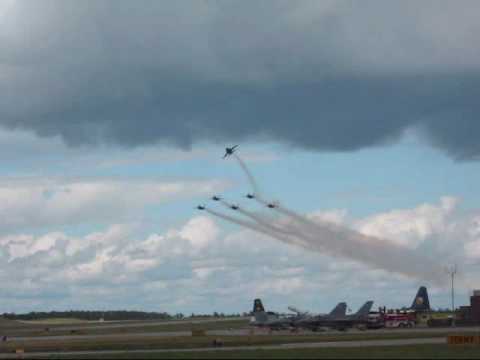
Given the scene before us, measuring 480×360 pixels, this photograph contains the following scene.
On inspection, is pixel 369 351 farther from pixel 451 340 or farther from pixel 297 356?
pixel 451 340

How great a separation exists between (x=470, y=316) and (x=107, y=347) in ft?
217

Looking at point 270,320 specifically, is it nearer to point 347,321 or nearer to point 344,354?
point 347,321

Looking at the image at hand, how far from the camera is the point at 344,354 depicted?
65.2m

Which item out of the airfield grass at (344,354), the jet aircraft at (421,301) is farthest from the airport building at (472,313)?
the airfield grass at (344,354)

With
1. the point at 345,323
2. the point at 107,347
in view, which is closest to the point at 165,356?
the point at 107,347

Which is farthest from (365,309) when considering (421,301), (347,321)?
(421,301)

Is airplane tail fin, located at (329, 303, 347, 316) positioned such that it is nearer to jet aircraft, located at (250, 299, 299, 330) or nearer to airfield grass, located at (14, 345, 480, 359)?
jet aircraft, located at (250, 299, 299, 330)

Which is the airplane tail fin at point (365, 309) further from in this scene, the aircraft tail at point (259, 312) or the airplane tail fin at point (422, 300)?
the airplane tail fin at point (422, 300)

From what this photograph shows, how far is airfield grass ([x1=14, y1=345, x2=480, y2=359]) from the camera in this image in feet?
205

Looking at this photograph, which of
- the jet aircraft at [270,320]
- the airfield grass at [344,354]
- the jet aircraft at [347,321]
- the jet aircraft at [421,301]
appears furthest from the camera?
the jet aircraft at [421,301]

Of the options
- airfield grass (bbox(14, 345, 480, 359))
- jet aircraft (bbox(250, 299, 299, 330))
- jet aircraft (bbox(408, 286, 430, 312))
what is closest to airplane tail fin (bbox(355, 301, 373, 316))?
jet aircraft (bbox(250, 299, 299, 330))

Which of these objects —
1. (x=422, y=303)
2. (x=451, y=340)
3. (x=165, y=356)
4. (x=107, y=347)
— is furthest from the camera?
(x=422, y=303)

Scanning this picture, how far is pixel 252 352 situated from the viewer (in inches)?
2783

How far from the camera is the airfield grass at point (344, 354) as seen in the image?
6253 cm
